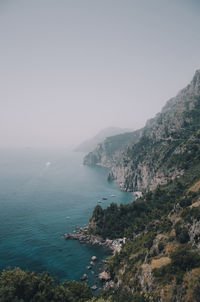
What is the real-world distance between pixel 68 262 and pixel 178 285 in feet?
180

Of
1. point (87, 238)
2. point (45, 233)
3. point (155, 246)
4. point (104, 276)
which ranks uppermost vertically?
point (155, 246)

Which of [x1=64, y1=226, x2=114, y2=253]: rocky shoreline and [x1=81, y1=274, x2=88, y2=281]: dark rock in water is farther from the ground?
[x1=64, y1=226, x2=114, y2=253]: rocky shoreline

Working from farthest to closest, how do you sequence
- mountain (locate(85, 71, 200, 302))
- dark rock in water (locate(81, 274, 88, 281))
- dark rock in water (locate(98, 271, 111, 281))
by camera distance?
dark rock in water (locate(81, 274, 88, 281)) → dark rock in water (locate(98, 271, 111, 281)) → mountain (locate(85, 71, 200, 302))

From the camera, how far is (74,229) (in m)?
124

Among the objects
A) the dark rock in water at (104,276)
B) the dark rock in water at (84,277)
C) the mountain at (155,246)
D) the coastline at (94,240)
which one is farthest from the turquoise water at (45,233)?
the mountain at (155,246)

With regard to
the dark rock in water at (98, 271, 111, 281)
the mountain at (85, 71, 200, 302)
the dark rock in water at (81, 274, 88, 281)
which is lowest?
the dark rock in water at (81, 274, 88, 281)

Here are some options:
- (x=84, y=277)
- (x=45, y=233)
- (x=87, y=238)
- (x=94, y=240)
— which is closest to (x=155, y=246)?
(x=84, y=277)

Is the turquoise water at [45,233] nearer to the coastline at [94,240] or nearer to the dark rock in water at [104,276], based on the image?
the dark rock in water at [104,276]

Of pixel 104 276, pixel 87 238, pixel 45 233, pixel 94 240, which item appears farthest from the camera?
pixel 45 233

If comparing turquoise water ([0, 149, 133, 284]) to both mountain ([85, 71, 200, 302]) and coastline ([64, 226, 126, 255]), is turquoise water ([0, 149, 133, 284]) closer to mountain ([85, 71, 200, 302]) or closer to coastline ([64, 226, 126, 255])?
coastline ([64, 226, 126, 255])

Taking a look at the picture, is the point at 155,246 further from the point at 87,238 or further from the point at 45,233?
the point at 45,233

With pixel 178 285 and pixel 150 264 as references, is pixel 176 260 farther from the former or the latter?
pixel 150 264

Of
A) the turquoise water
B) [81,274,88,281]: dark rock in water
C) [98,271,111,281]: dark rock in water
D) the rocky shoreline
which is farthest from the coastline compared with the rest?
[81,274,88,281]: dark rock in water

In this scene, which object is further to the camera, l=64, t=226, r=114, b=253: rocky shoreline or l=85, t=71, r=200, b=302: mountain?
l=64, t=226, r=114, b=253: rocky shoreline
